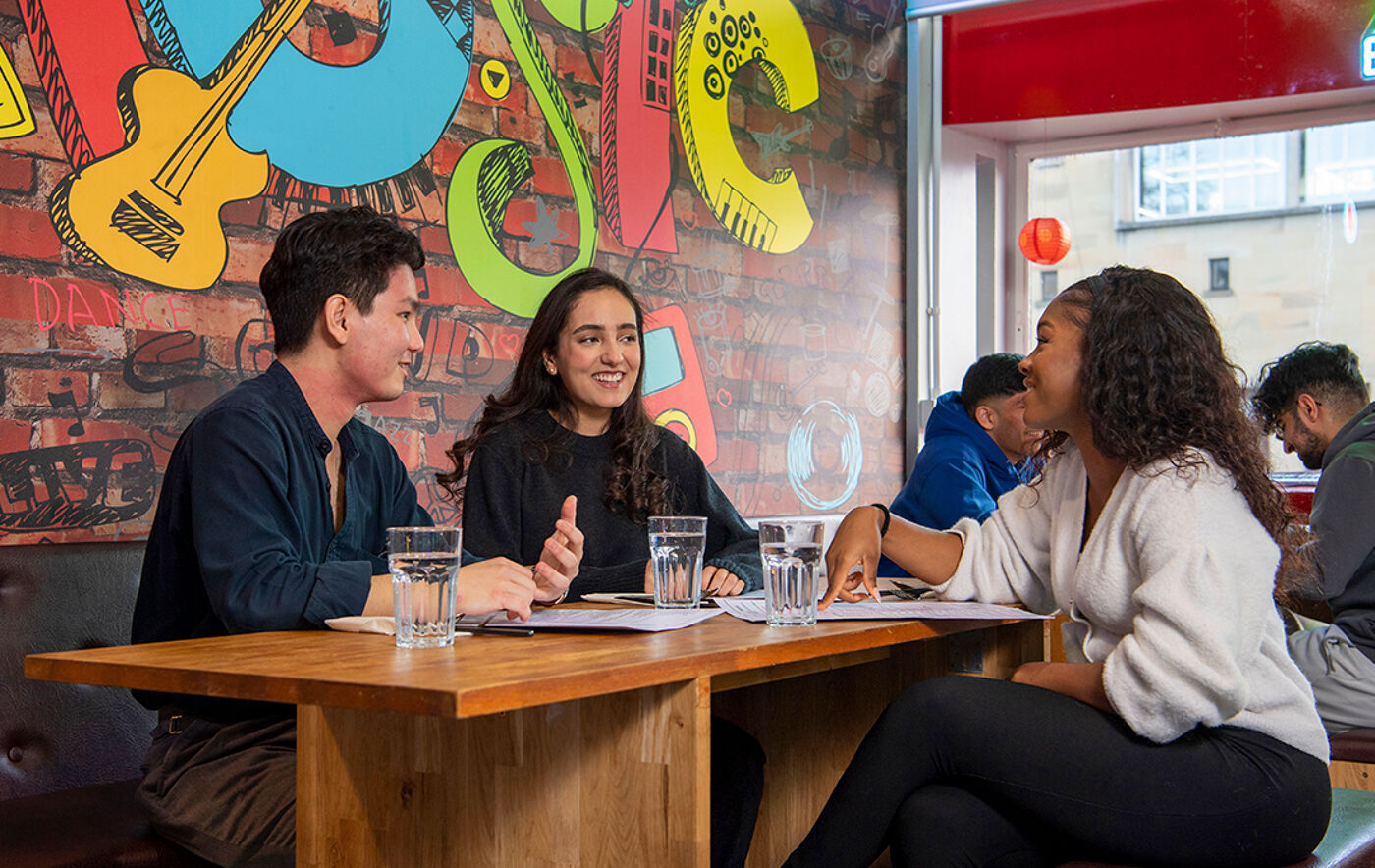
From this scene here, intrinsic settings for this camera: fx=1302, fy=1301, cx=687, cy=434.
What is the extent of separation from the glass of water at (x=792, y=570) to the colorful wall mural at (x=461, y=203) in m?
1.33

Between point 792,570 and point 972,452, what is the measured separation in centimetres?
204

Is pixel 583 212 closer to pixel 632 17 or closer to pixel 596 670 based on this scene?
pixel 632 17

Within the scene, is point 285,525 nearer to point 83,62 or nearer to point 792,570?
point 792,570

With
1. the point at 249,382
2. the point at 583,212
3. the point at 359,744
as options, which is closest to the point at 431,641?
the point at 359,744

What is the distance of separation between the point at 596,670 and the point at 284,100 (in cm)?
188

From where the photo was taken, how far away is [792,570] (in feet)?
5.35

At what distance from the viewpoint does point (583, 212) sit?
3.50 m

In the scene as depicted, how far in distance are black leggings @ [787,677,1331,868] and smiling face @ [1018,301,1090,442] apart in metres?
0.39

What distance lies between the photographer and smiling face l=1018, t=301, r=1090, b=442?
1.77 metres

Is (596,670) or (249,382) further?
(249,382)

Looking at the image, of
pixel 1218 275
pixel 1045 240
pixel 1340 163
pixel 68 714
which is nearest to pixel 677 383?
Result: pixel 1045 240

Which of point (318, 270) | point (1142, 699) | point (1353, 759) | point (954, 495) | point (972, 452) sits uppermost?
point (318, 270)

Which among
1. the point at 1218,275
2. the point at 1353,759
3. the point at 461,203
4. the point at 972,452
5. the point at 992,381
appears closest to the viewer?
the point at 1353,759

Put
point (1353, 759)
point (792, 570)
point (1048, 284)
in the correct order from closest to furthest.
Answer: point (792, 570), point (1353, 759), point (1048, 284)
